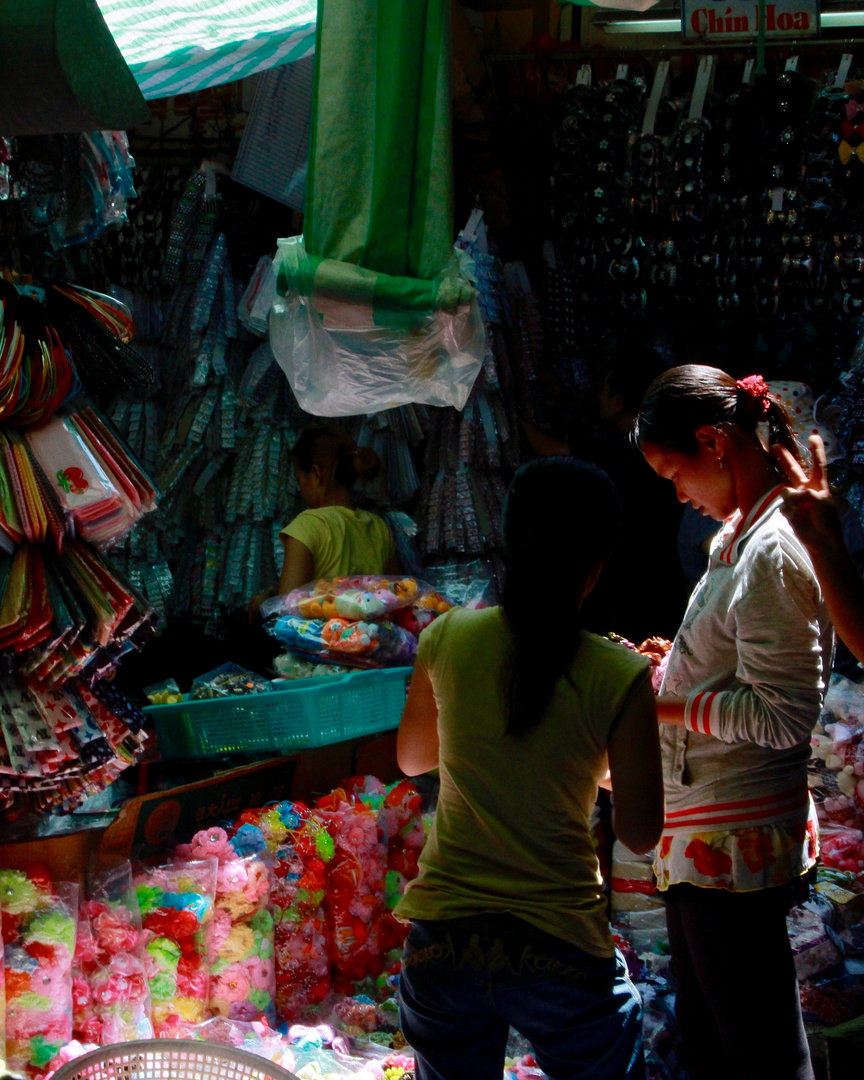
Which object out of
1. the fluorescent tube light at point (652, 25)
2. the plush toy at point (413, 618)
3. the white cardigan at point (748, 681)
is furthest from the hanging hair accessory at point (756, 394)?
the fluorescent tube light at point (652, 25)

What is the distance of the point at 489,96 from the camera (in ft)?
15.9

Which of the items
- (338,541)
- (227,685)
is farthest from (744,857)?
(338,541)

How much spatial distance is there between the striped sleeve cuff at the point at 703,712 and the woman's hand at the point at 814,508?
1.08 ft

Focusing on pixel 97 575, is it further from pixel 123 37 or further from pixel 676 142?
pixel 676 142

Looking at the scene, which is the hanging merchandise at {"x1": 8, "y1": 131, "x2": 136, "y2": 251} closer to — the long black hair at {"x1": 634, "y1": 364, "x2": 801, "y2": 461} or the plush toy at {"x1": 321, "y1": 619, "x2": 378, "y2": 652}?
the plush toy at {"x1": 321, "y1": 619, "x2": 378, "y2": 652}

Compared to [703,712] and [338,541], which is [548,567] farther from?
[338,541]

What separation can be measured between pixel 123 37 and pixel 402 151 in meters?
1.00

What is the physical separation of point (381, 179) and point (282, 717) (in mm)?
1725

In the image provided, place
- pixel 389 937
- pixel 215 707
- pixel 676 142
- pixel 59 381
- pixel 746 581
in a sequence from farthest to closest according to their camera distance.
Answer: pixel 676 142
pixel 215 707
pixel 389 937
pixel 59 381
pixel 746 581

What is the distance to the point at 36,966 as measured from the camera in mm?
2350

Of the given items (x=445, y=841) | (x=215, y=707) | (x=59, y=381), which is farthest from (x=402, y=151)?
(x=215, y=707)

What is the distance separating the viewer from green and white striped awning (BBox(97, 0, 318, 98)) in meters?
2.88

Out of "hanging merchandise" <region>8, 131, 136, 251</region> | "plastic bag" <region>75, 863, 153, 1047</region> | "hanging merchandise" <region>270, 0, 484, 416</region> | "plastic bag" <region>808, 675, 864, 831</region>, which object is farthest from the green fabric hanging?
"plastic bag" <region>808, 675, 864, 831</region>

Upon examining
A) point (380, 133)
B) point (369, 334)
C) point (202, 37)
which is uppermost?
point (202, 37)
